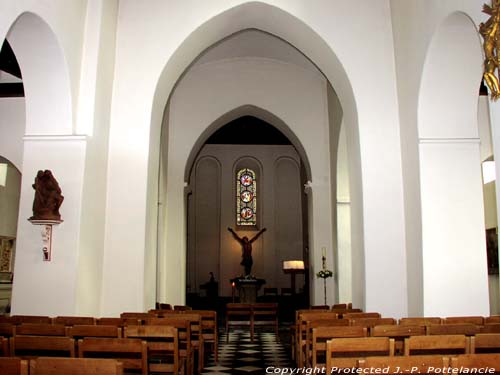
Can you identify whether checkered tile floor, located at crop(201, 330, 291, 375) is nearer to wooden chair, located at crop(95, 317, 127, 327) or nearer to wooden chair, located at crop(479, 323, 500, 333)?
wooden chair, located at crop(95, 317, 127, 327)

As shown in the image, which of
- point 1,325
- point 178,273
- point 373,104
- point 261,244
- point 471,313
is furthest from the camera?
point 261,244

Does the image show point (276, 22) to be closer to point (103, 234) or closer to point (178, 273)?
point (103, 234)

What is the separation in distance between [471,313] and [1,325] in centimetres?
535

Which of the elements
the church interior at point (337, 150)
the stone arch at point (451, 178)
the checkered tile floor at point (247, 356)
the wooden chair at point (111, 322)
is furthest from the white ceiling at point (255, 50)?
the wooden chair at point (111, 322)

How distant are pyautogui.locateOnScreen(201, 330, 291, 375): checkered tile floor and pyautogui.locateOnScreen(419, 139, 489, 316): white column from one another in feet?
7.52

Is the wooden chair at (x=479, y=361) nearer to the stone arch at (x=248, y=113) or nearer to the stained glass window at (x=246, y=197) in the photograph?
the stone arch at (x=248, y=113)

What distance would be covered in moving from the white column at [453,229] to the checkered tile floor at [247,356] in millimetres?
2292

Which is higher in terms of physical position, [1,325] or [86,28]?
[86,28]

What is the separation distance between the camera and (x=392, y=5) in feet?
27.9

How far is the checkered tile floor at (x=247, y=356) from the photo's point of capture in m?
7.22

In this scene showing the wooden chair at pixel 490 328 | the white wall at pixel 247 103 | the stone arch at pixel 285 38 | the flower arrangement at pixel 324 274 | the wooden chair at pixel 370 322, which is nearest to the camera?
the wooden chair at pixel 490 328

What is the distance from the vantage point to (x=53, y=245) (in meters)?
7.02

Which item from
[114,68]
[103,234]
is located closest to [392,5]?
[114,68]

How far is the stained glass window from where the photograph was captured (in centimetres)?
2255
